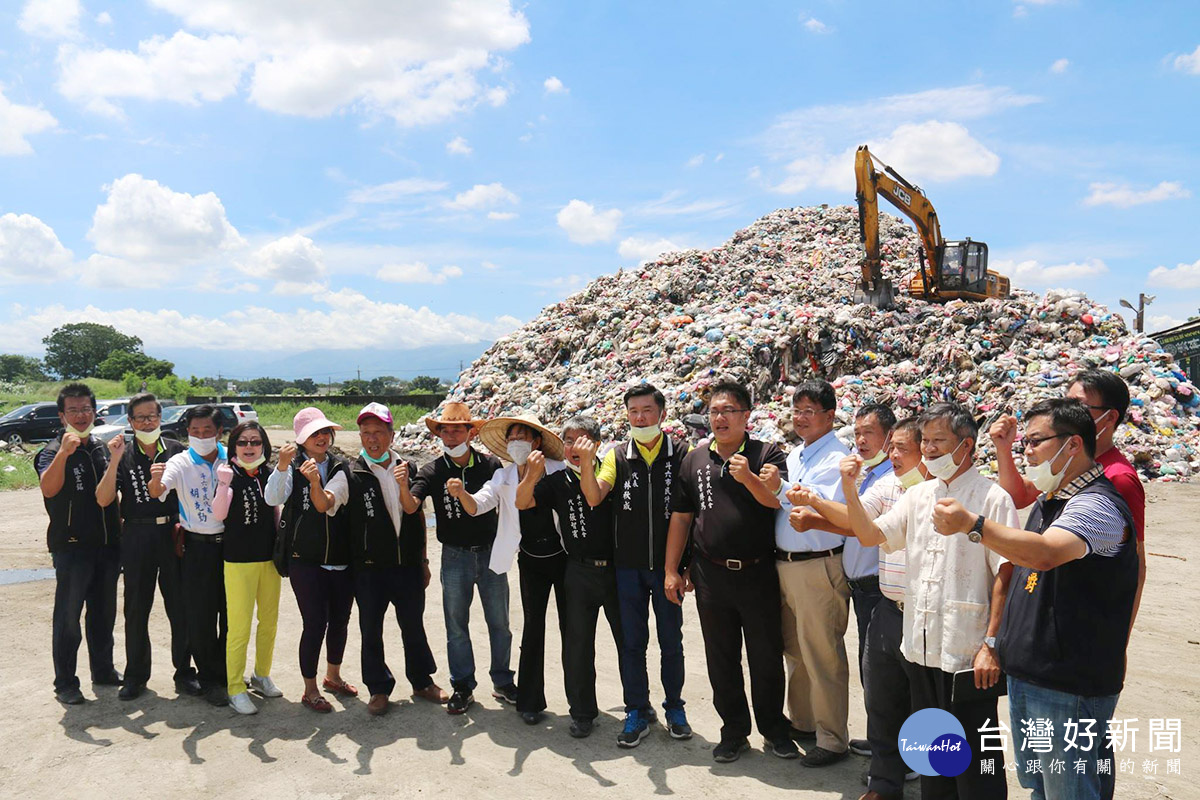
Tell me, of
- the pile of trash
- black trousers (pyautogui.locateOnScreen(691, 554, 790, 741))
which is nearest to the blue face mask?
black trousers (pyautogui.locateOnScreen(691, 554, 790, 741))

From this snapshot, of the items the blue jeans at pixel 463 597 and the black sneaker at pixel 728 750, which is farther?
the blue jeans at pixel 463 597

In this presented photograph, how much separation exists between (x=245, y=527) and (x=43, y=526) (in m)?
8.57

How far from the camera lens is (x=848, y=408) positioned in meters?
13.0

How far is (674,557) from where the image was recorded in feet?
13.0

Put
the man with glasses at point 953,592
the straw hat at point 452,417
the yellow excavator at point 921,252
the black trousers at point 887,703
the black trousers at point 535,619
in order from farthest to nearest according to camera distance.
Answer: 1. the yellow excavator at point 921,252
2. the straw hat at point 452,417
3. the black trousers at point 535,619
4. the black trousers at point 887,703
5. the man with glasses at point 953,592

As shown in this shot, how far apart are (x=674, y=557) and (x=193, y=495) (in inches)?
115

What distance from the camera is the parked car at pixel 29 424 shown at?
1944cm

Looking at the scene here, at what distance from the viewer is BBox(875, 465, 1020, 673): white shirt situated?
2850mm

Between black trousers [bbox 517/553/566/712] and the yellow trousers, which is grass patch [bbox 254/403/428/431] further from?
black trousers [bbox 517/553/566/712]

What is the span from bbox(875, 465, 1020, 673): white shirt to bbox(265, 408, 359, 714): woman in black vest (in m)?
3.11

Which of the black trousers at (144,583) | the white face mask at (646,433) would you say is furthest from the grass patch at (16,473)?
the white face mask at (646,433)

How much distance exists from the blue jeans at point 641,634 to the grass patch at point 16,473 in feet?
49.8

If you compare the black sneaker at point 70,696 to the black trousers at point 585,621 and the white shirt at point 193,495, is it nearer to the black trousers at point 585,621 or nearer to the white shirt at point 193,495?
the white shirt at point 193,495

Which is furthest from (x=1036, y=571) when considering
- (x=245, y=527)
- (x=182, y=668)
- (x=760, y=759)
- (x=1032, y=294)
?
(x=1032, y=294)
